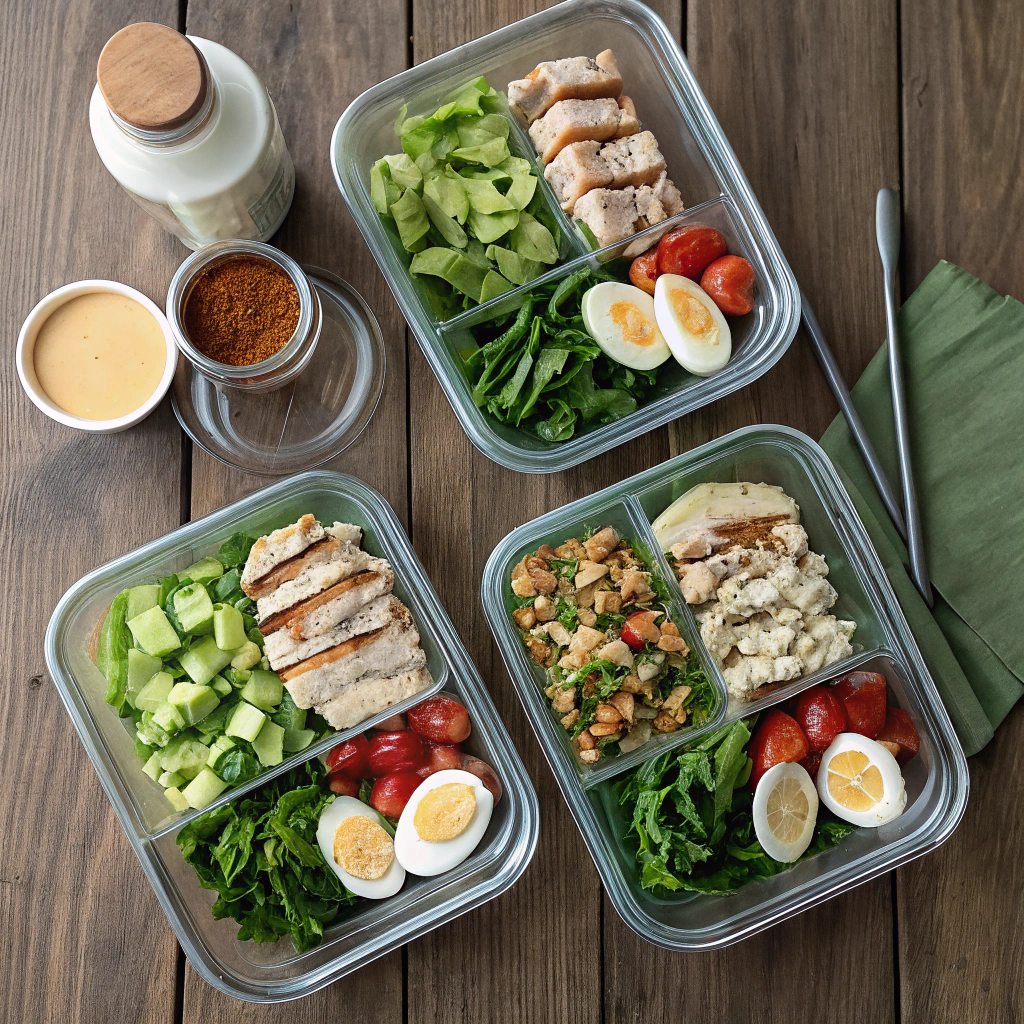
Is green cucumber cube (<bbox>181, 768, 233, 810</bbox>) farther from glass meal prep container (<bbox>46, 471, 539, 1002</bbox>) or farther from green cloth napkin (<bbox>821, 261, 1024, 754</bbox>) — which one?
green cloth napkin (<bbox>821, 261, 1024, 754</bbox>)

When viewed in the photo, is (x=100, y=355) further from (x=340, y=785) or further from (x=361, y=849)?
(x=361, y=849)

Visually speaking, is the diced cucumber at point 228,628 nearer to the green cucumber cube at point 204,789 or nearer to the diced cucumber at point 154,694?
the diced cucumber at point 154,694

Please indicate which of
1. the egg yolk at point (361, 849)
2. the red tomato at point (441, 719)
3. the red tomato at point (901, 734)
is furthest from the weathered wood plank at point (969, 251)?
the egg yolk at point (361, 849)

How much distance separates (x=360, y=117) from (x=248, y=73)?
0.88 ft

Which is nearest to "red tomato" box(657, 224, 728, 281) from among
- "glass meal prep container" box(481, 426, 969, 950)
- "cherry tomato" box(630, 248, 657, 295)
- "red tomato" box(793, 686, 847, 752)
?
"cherry tomato" box(630, 248, 657, 295)

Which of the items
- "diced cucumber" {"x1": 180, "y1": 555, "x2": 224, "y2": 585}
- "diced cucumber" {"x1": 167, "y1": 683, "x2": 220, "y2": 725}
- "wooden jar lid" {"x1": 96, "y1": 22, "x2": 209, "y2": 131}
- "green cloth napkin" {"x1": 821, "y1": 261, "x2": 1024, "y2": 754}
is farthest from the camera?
"green cloth napkin" {"x1": 821, "y1": 261, "x2": 1024, "y2": 754}

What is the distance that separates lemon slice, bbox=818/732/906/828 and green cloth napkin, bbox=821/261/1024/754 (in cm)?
25

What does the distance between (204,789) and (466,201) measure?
1.32 m

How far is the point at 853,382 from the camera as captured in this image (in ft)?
6.87

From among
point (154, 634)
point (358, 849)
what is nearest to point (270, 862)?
point (358, 849)

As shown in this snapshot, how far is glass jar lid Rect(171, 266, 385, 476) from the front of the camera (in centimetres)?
204

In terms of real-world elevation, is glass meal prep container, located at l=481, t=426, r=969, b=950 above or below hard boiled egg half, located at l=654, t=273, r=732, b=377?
below

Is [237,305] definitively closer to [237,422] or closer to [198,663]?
[237,422]

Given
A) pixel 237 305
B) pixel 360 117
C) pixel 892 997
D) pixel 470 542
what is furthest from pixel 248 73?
pixel 892 997
